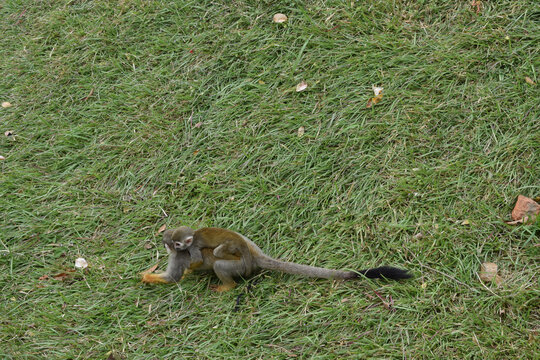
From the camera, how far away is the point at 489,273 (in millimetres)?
3615

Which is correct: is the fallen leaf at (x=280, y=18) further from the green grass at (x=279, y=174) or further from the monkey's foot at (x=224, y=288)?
the monkey's foot at (x=224, y=288)

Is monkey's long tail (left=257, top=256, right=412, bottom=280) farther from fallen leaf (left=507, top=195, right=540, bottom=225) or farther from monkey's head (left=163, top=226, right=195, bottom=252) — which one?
fallen leaf (left=507, top=195, right=540, bottom=225)

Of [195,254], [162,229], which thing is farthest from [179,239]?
[162,229]

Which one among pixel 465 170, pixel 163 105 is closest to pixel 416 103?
pixel 465 170

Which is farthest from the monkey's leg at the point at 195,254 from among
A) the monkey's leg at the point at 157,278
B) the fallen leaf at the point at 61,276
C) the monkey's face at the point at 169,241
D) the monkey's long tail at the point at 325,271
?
the fallen leaf at the point at 61,276

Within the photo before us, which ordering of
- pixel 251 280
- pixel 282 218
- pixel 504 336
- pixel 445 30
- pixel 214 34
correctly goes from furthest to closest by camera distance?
pixel 214 34 < pixel 445 30 < pixel 282 218 < pixel 251 280 < pixel 504 336

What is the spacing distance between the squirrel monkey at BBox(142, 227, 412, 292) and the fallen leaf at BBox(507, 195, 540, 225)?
3.48ft

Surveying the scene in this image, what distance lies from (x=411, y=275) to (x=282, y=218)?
3.61 feet

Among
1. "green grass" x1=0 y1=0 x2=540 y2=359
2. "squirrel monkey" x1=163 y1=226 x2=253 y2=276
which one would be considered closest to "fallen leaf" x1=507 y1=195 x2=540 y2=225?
"green grass" x1=0 y1=0 x2=540 y2=359

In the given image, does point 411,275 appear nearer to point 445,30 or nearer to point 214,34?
point 445,30

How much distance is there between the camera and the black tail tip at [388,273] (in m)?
3.66

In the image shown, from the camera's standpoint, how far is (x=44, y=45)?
656cm

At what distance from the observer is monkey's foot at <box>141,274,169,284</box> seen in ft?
13.5

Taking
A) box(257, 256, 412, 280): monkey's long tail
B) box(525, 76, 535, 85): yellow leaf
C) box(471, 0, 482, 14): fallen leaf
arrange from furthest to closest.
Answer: box(471, 0, 482, 14): fallen leaf < box(525, 76, 535, 85): yellow leaf < box(257, 256, 412, 280): monkey's long tail
